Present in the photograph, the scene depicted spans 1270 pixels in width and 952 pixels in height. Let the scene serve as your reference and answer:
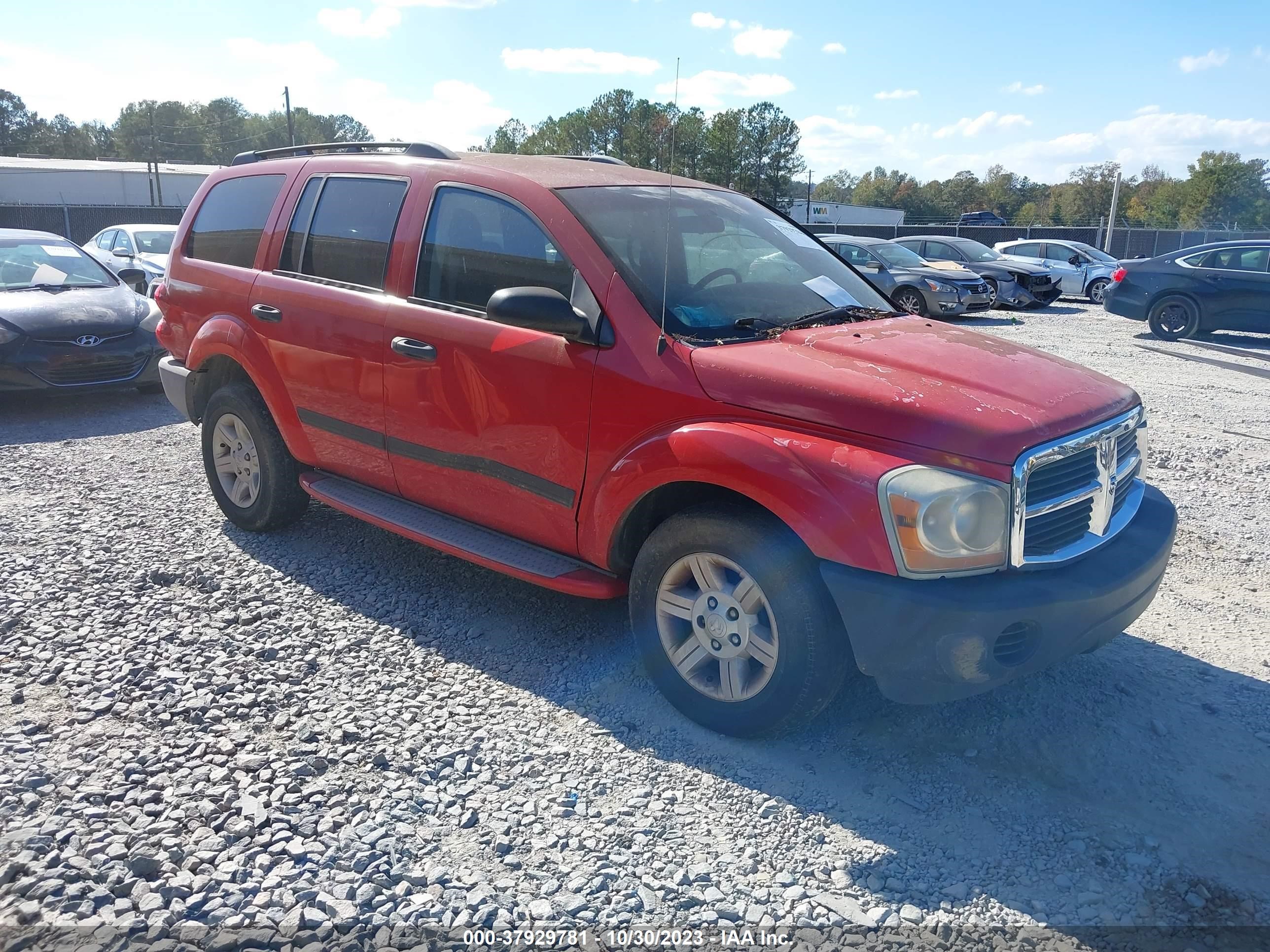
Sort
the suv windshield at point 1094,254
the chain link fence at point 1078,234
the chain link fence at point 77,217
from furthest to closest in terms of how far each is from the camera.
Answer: the chain link fence at point 1078,234, the chain link fence at point 77,217, the suv windshield at point 1094,254

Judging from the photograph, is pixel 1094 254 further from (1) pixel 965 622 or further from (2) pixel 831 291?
(1) pixel 965 622

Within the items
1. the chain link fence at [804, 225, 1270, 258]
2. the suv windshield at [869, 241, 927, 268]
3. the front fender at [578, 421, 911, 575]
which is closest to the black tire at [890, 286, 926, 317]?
the suv windshield at [869, 241, 927, 268]

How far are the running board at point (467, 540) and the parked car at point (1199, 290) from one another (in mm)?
14094

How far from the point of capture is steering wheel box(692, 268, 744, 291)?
381 cm

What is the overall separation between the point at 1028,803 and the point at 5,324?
8701 millimetres

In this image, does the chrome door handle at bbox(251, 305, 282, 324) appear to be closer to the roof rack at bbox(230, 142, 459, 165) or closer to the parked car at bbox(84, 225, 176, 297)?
the roof rack at bbox(230, 142, 459, 165)

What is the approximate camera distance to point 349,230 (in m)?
4.61

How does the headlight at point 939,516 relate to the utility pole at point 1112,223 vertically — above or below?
below

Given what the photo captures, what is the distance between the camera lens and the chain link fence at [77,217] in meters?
30.2

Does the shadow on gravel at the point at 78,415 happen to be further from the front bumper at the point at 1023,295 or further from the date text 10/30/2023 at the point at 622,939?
the front bumper at the point at 1023,295

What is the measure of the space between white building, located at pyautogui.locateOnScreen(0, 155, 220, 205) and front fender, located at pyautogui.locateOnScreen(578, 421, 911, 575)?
61.8m

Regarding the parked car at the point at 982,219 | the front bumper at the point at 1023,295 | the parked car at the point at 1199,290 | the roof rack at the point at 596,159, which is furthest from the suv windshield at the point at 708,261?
the parked car at the point at 982,219

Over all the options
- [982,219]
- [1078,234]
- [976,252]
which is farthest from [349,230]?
[982,219]

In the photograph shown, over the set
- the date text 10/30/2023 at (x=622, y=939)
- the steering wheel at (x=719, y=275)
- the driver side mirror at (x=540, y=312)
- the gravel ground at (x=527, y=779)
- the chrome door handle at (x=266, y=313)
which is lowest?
the date text 10/30/2023 at (x=622, y=939)
